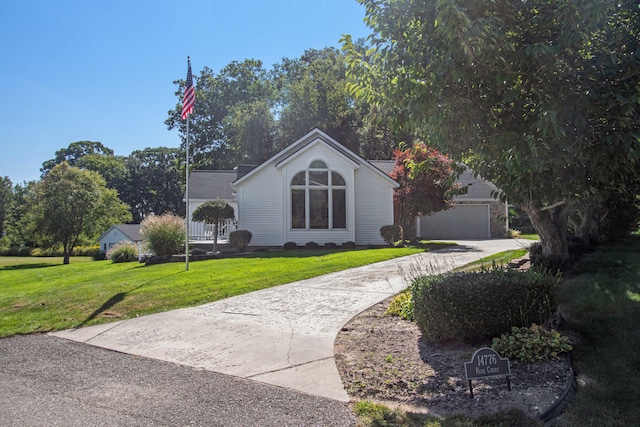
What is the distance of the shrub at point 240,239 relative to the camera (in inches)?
738

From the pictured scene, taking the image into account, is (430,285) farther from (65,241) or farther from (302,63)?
(302,63)

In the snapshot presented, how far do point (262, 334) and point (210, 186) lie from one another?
66.2 ft

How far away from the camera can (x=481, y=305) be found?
5117 mm

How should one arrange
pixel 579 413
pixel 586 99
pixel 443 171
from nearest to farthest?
pixel 579 413 < pixel 586 99 < pixel 443 171

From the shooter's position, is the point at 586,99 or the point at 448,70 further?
the point at 448,70

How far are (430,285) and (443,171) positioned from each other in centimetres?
1640

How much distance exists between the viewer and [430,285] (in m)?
5.39

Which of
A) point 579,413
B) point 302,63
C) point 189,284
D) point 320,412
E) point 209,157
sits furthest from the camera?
point 302,63

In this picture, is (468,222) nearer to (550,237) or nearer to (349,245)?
(349,245)

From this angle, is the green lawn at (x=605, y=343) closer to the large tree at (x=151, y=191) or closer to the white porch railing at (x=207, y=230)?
the white porch railing at (x=207, y=230)

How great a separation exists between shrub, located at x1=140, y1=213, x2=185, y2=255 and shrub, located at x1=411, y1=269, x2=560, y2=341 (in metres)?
13.5

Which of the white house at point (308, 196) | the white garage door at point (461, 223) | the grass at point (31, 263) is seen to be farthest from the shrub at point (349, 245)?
the grass at point (31, 263)

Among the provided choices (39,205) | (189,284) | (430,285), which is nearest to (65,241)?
(39,205)

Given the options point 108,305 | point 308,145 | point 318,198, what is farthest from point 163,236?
point 108,305
